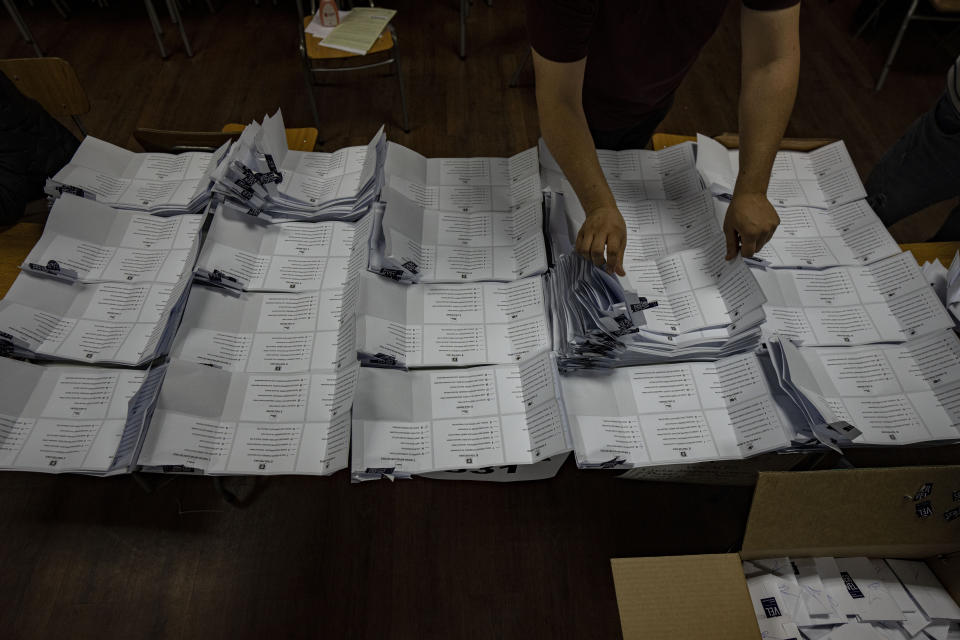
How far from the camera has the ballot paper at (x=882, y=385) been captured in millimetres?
1202

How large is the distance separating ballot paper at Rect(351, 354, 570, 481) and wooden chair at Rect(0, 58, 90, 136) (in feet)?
5.98

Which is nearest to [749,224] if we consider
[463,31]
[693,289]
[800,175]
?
[693,289]

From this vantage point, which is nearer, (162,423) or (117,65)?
(162,423)

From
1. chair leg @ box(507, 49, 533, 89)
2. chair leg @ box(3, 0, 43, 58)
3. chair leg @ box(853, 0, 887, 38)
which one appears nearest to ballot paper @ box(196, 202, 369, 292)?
chair leg @ box(507, 49, 533, 89)

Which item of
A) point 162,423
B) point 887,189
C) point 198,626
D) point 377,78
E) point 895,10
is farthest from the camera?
point 895,10

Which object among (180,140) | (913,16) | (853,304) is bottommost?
(853,304)

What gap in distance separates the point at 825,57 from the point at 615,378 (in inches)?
141

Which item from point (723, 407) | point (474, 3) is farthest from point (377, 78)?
point (723, 407)

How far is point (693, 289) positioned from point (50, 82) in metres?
2.49

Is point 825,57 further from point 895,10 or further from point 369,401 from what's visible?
point 369,401

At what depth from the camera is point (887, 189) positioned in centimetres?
177

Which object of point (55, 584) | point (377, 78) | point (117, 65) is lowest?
point (55, 584)

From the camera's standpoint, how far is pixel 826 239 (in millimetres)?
1570

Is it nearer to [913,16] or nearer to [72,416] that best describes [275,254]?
[72,416]
